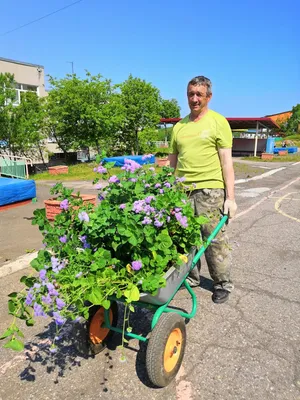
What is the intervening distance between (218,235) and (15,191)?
5787 millimetres

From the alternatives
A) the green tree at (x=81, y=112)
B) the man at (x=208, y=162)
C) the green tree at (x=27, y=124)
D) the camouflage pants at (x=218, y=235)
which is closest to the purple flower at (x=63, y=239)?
the man at (x=208, y=162)

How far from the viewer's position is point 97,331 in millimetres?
2443

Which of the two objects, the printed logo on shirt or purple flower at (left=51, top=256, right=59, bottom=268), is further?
the printed logo on shirt

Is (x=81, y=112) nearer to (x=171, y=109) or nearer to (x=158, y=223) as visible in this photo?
(x=158, y=223)

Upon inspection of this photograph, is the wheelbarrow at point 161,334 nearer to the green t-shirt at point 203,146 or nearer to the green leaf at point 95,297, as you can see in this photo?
the green leaf at point 95,297

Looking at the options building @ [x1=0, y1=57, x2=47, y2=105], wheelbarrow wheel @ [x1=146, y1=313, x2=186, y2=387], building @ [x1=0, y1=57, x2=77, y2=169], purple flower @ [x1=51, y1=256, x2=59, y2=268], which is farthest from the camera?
building @ [x1=0, y1=57, x2=47, y2=105]

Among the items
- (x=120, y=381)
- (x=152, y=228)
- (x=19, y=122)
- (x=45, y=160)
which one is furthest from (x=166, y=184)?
(x=45, y=160)

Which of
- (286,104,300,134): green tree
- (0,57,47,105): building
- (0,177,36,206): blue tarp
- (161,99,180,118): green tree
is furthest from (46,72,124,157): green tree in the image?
(286,104,300,134): green tree

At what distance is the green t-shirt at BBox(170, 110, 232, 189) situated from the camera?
2.78 meters

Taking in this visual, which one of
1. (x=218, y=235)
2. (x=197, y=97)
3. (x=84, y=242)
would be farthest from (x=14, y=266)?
(x=197, y=97)

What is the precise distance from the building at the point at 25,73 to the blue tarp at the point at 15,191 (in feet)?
46.4

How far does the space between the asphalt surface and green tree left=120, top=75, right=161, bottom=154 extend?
20.1 meters

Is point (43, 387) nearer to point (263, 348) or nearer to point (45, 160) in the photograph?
point (263, 348)

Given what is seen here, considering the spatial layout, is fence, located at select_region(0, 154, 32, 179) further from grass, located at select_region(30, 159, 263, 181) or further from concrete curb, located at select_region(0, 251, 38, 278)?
concrete curb, located at select_region(0, 251, 38, 278)
